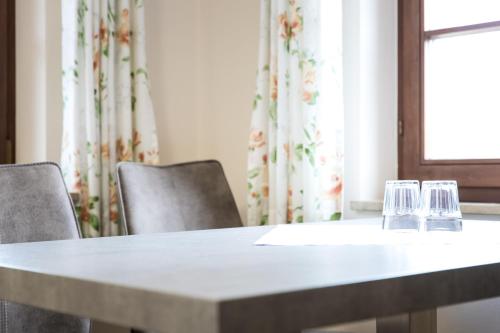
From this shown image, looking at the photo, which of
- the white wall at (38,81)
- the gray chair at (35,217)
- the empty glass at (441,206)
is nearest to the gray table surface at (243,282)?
the empty glass at (441,206)

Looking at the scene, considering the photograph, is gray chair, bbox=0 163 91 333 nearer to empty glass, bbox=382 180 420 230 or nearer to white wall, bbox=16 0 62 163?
empty glass, bbox=382 180 420 230

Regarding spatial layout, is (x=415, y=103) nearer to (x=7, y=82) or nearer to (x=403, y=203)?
(x=403, y=203)

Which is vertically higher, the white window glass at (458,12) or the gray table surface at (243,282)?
the white window glass at (458,12)

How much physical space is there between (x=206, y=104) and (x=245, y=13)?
18.4 inches

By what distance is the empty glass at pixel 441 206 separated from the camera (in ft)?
5.00

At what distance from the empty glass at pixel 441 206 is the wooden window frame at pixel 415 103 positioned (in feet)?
3.73

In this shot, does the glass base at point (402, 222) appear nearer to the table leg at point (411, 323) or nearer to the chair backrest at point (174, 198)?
the table leg at point (411, 323)

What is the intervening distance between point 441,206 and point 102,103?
1.83 m

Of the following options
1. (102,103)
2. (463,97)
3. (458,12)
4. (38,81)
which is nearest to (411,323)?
(463,97)

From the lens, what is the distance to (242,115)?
132 inches

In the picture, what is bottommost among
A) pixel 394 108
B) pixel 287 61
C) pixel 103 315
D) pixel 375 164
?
pixel 103 315

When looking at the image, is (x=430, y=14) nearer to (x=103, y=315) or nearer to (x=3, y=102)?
(x=3, y=102)

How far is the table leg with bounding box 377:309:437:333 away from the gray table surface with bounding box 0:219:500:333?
0.86 feet

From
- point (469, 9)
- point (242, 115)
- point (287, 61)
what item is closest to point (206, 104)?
point (242, 115)
